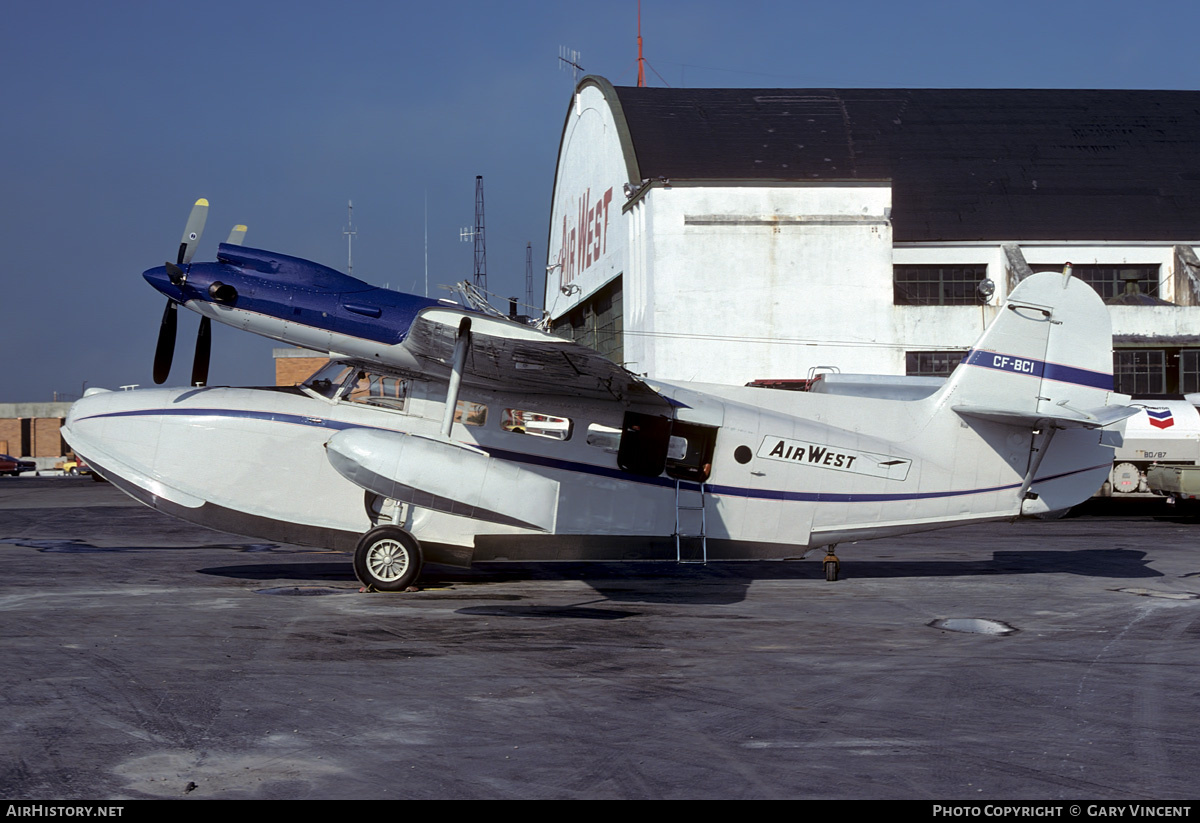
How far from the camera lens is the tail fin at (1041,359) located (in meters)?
14.6

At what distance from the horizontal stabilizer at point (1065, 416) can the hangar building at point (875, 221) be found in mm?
20771

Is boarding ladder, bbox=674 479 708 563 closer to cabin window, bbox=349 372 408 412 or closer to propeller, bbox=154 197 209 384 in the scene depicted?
cabin window, bbox=349 372 408 412

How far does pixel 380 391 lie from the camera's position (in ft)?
46.1

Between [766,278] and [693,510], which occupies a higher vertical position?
[766,278]

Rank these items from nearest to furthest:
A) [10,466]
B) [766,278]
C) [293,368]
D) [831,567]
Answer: [831,567] < [766,278] < [10,466] < [293,368]

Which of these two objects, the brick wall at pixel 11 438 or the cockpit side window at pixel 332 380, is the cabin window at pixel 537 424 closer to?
the cockpit side window at pixel 332 380

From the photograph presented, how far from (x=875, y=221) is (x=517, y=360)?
26.1 m

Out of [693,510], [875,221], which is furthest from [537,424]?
[875,221]

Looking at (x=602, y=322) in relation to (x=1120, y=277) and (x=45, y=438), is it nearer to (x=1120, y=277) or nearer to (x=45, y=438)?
(x=1120, y=277)

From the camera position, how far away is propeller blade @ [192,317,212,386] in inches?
573

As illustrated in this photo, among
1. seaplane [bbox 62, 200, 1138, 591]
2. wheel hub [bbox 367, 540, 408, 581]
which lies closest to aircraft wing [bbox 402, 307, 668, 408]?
seaplane [bbox 62, 200, 1138, 591]

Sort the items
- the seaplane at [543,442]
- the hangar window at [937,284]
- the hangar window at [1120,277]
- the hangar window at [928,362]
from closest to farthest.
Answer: the seaplane at [543,442] < the hangar window at [928,362] < the hangar window at [937,284] < the hangar window at [1120,277]

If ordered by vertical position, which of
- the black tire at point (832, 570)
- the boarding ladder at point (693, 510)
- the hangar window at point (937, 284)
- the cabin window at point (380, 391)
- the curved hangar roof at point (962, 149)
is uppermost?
the curved hangar roof at point (962, 149)

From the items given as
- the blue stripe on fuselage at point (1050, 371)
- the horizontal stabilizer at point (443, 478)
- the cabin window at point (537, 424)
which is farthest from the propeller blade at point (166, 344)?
the blue stripe on fuselage at point (1050, 371)
